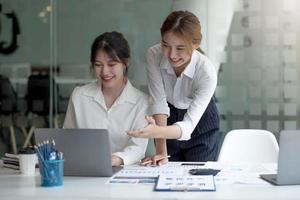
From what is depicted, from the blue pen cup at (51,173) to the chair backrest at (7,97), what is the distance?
11.5 ft

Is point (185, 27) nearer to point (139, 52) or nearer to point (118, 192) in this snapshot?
point (118, 192)

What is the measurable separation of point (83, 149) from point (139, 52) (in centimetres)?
308

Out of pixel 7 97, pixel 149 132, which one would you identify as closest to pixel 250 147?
pixel 149 132

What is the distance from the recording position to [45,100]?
5.04 m

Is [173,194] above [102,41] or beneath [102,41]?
beneath

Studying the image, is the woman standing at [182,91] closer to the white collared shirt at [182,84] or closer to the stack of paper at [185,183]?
the white collared shirt at [182,84]

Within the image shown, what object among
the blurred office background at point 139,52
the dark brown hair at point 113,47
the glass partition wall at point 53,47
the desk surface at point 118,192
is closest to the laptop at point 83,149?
the desk surface at point 118,192

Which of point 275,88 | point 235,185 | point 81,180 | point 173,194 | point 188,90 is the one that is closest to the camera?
point 173,194

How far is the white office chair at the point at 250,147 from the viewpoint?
266 centimetres

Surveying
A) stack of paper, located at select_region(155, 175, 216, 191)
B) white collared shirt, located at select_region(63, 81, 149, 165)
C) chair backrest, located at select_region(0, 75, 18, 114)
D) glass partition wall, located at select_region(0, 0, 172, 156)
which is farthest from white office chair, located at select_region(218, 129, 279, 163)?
chair backrest, located at select_region(0, 75, 18, 114)

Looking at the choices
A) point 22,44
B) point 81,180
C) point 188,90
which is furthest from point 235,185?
point 22,44

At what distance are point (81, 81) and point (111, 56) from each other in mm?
2647

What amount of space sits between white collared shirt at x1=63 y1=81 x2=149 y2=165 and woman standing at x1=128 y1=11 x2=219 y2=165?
3.5 inches

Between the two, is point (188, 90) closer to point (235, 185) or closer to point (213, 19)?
point (235, 185)
